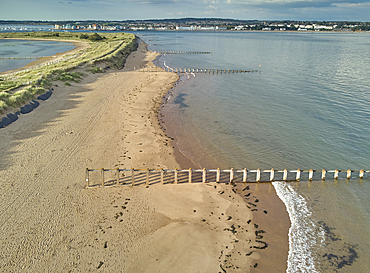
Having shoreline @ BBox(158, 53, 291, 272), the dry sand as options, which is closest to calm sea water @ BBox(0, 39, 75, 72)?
the dry sand

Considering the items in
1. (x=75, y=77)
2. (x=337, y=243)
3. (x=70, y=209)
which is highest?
(x=75, y=77)

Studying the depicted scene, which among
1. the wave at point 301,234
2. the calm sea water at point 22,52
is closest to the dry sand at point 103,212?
the wave at point 301,234

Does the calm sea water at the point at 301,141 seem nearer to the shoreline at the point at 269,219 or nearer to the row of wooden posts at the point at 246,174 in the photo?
the shoreline at the point at 269,219

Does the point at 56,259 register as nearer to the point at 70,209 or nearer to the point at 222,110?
the point at 70,209

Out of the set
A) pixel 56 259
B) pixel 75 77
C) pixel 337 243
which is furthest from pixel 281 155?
pixel 75 77

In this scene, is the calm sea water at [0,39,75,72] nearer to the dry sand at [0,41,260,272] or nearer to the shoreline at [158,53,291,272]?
the dry sand at [0,41,260,272]

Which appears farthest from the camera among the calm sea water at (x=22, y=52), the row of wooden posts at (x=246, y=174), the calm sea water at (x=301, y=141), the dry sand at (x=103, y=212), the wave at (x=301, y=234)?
the calm sea water at (x=22, y=52)
